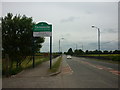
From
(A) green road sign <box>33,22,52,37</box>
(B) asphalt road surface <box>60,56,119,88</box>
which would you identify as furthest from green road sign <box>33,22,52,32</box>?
(B) asphalt road surface <box>60,56,119,88</box>

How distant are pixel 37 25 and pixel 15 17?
2.52m

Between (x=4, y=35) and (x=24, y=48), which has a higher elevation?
(x=4, y=35)

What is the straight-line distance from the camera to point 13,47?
688 inches

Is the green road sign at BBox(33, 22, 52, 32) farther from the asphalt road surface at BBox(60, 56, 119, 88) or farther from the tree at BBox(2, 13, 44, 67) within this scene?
the asphalt road surface at BBox(60, 56, 119, 88)

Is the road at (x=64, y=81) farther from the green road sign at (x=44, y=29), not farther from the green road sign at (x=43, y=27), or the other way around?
the green road sign at (x=43, y=27)

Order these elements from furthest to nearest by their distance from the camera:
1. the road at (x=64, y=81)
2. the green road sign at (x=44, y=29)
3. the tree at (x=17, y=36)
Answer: the green road sign at (x=44, y=29) < the tree at (x=17, y=36) < the road at (x=64, y=81)

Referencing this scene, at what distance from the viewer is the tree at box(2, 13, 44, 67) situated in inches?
679

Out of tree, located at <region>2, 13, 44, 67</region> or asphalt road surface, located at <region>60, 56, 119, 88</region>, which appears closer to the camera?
asphalt road surface, located at <region>60, 56, 119, 88</region>

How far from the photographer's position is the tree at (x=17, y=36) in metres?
17.2

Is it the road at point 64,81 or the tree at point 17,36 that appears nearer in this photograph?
the road at point 64,81

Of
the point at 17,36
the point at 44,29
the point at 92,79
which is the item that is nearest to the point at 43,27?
the point at 44,29

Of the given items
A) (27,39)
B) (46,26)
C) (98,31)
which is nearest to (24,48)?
(27,39)

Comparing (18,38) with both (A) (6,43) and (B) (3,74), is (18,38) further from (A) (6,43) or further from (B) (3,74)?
(B) (3,74)

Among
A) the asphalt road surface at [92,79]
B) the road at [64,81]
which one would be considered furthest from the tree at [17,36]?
the asphalt road surface at [92,79]
